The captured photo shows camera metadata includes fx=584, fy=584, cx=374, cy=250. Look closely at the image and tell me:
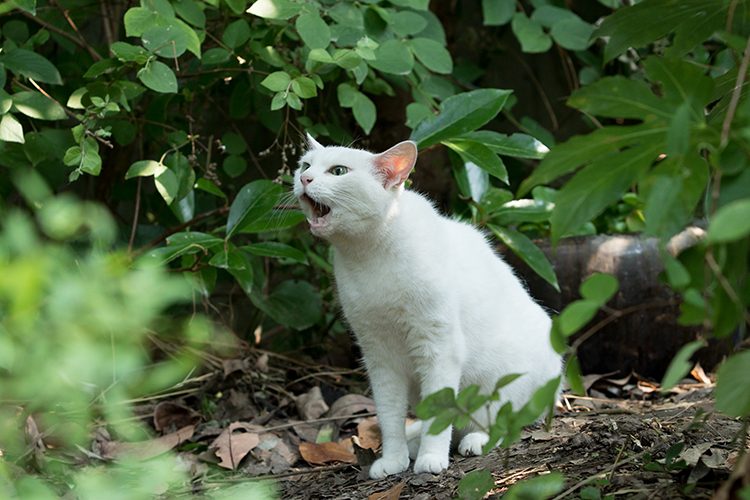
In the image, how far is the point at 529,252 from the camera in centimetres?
269

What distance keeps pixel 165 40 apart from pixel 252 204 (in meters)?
0.71

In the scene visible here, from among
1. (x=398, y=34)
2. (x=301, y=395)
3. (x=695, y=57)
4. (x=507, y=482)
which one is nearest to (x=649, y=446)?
(x=507, y=482)

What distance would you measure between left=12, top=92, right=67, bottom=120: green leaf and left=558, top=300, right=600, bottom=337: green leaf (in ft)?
7.59

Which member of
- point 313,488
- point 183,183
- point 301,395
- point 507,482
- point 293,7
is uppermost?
point 293,7

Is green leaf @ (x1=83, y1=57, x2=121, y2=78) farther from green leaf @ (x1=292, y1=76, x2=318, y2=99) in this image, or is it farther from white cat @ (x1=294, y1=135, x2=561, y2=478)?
white cat @ (x1=294, y1=135, x2=561, y2=478)

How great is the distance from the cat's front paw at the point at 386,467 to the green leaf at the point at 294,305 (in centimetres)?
125

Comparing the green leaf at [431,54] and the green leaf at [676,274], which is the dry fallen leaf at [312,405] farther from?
the green leaf at [676,274]

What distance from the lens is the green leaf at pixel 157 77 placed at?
216cm

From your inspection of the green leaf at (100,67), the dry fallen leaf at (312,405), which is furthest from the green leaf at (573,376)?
the green leaf at (100,67)

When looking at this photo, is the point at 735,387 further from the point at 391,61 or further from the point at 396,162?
the point at 391,61

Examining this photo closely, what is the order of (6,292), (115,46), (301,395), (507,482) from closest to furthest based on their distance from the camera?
(6,292) → (507,482) → (115,46) → (301,395)

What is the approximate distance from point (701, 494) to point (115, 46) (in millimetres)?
2296

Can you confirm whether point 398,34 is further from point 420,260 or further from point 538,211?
point 420,260

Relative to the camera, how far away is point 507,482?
1622 millimetres
